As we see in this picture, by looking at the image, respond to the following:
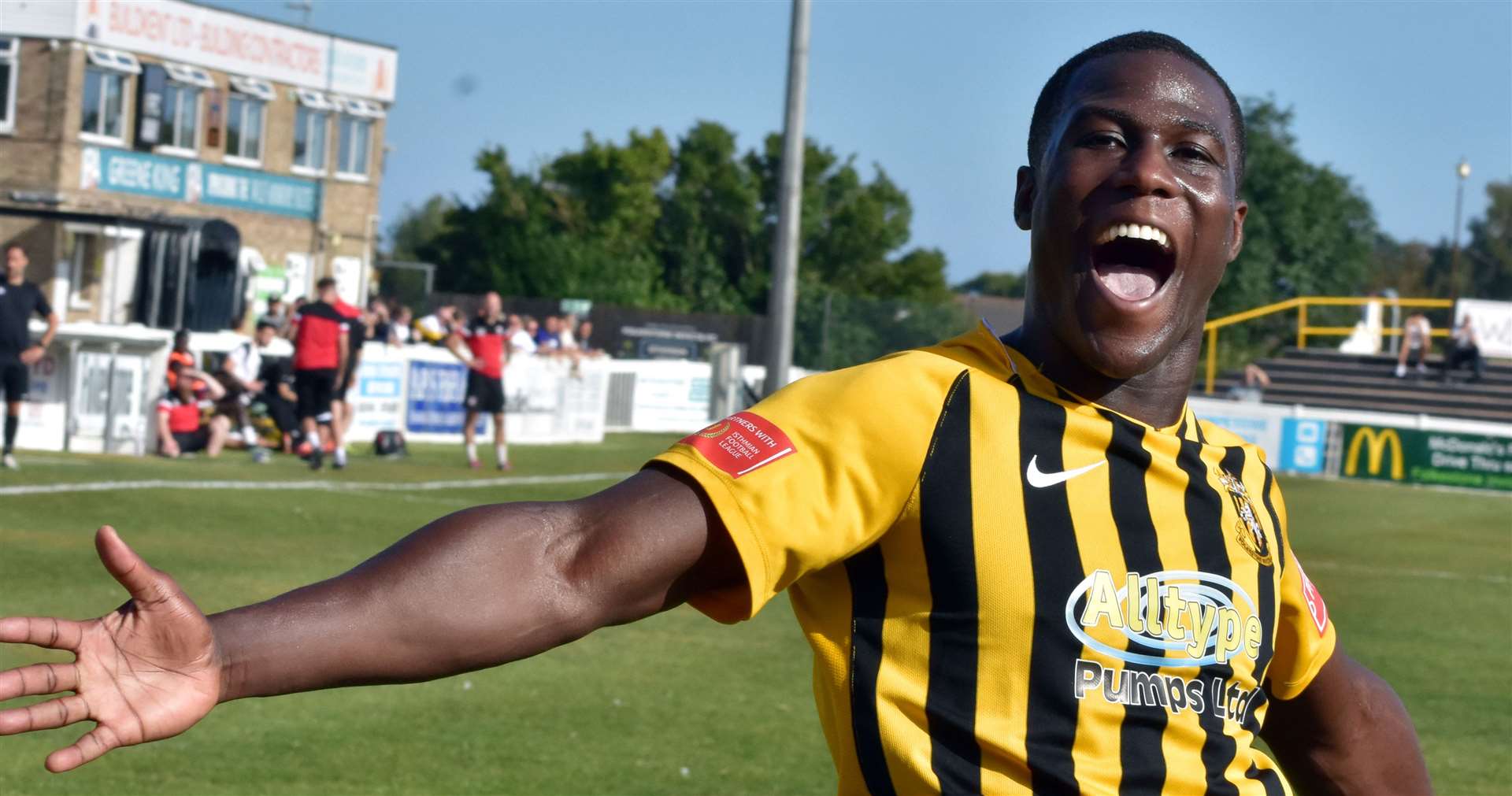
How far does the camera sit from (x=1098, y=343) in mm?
2318

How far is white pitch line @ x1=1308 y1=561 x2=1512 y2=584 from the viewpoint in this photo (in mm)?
14531

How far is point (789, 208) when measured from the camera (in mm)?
15773

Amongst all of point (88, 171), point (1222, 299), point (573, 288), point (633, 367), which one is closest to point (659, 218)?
point (573, 288)

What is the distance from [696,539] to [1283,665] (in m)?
Result: 1.13

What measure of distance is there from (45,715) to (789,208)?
14358 mm

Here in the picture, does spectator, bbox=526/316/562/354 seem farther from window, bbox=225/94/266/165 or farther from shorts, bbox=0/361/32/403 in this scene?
window, bbox=225/94/266/165

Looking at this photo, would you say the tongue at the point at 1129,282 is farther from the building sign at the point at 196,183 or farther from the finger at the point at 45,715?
the building sign at the point at 196,183

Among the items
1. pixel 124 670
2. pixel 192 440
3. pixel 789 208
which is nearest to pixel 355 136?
pixel 192 440

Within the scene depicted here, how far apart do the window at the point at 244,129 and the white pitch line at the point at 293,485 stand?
2826cm

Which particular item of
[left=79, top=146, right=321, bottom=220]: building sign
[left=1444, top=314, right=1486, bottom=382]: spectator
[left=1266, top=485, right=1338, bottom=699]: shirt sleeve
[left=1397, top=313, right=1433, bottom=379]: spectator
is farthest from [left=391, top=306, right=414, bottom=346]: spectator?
[left=1266, top=485, right=1338, bottom=699]: shirt sleeve

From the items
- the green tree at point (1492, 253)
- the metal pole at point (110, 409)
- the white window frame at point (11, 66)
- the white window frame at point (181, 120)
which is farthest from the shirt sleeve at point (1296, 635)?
the green tree at point (1492, 253)

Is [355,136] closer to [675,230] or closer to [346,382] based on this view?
[675,230]

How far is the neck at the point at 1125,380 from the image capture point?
7.79 ft

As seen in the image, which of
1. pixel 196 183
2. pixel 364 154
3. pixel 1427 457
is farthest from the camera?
pixel 364 154
